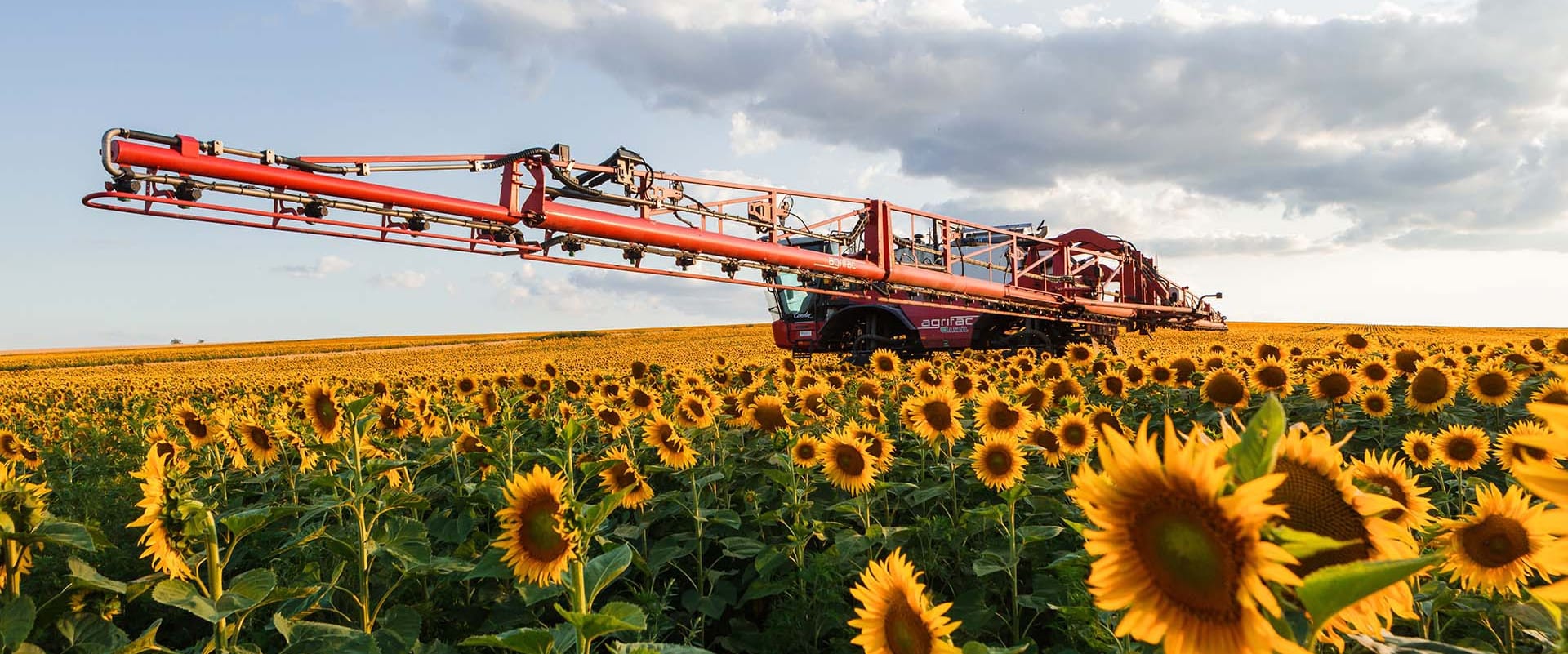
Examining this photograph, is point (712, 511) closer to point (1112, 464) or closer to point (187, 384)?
point (1112, 464)

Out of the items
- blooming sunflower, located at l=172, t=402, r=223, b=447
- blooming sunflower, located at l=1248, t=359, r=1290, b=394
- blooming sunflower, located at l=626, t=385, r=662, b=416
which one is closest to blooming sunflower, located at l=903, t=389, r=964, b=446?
blooming sunflower, located at l=626, t=385, r=662, b=416

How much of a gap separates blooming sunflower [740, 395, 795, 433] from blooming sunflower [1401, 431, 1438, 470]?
3649 mm

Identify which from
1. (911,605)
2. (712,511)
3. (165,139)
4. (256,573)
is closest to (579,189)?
(165,139)

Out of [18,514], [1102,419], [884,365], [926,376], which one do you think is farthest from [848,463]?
[884,365]

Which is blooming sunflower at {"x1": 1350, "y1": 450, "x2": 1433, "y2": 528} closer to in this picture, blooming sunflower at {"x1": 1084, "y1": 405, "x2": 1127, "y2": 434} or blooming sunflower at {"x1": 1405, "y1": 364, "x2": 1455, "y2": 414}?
blooming sunflower at {"x1": 1084, "y1": 405, "x2": 1127, "y2": 434}

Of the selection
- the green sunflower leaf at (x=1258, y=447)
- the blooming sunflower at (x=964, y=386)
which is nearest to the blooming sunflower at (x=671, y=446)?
the blooming sunflower at (x=964, y=386)

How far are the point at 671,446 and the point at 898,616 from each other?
314cm

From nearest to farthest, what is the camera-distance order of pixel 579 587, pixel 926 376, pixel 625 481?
1. pixel 579 587
2. pixel 625 481
3. pixel 926 376

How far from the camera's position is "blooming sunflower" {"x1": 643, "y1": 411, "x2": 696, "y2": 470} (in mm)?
4758

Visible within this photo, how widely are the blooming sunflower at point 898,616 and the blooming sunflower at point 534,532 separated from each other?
3.07ft

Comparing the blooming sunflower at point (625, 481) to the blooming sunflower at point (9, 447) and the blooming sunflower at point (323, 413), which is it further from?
the blooming sunflower at point (9, 447)

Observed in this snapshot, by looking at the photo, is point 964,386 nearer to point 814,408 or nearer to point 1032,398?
point 1032,398

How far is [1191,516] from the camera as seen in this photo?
→ 3.70 feet

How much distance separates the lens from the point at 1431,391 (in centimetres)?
552
